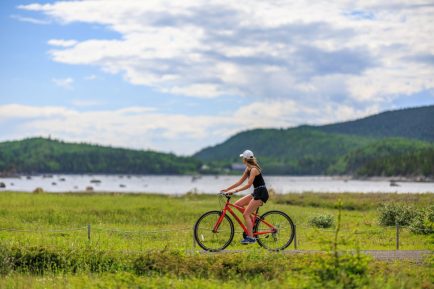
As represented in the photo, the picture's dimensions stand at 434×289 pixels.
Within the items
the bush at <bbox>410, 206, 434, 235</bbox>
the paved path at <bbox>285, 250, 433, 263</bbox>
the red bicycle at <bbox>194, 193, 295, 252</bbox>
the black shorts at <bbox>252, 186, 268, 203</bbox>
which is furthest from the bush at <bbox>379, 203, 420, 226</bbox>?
the black shorts at <bbox>252, 186, 268, 203</bbox>

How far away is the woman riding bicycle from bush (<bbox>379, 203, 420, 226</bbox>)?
1358 cm

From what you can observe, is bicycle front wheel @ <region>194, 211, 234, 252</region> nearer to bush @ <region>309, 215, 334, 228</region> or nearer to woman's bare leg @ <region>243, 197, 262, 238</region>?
woman's bare leg @ <region>243, 197, 262, 238</region>

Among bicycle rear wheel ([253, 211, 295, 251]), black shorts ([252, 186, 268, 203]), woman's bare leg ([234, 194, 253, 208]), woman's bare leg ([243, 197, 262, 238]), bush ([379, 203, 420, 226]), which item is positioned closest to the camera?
black shorts ([252, 186, 268, 203])

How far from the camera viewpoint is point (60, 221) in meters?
35.2

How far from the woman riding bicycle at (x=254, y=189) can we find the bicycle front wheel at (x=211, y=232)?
597 millimetres

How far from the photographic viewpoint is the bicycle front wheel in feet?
65.3

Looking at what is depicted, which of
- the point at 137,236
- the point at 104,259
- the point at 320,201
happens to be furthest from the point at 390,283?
the point at 320,201

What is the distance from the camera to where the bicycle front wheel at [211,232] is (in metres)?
19.9

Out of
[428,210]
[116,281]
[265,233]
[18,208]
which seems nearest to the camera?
Answer: [116,281]

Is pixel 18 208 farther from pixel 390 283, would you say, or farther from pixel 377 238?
pixel 390 283

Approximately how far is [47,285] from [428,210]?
780 inches

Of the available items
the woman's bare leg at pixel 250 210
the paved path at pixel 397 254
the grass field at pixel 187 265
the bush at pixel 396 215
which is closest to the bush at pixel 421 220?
the grass field at pixel 187 265

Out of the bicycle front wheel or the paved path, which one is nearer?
the paved path

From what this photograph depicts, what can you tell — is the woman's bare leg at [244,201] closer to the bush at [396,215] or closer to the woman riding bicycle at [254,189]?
the woman riding bicycle at [254,189]
